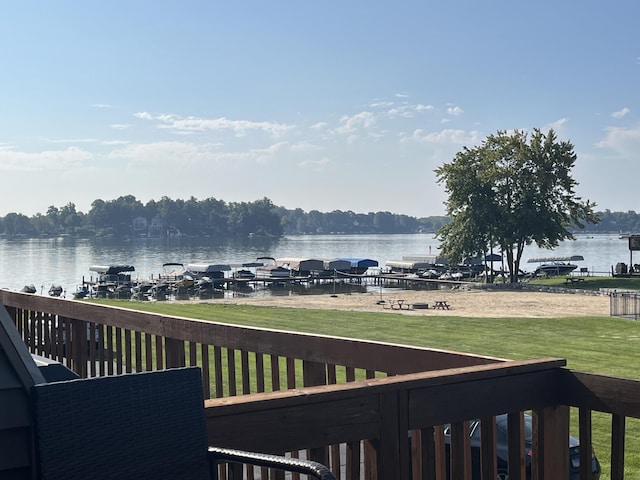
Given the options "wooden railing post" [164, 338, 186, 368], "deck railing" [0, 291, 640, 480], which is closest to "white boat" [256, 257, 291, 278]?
"wooden railing post" [164, 338, 186, 368]

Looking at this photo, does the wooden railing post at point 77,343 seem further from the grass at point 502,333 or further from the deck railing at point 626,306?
the deck railing at point 626,306

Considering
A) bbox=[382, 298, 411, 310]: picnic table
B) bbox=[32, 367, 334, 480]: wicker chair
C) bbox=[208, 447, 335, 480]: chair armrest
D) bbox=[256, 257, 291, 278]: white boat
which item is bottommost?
bbox=[256, 257, 291, 278]: white boat

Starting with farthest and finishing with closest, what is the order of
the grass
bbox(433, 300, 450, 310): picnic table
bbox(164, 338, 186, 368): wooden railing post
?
bbox(433, 300, 450, 310): picnic table < the grass < bbox(164, 338, 186, 368): wooden railing post

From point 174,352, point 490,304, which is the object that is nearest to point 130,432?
point 174,352

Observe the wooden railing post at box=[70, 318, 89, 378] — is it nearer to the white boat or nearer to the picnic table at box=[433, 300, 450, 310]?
the picnic table at box=[433, 300, 450, 310]

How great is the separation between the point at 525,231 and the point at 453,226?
5.62 meters

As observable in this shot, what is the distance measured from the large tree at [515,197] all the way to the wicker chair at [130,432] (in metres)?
52.3

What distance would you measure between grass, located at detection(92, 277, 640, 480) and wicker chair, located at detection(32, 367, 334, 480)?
727cm

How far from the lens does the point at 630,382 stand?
9.59 feet

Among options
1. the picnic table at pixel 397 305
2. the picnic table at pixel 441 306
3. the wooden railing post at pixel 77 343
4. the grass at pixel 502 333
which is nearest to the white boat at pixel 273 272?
the picnic table at pixel 397 305

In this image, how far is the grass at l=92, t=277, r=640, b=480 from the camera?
13.5m

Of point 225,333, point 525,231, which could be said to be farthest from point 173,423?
point 525,231

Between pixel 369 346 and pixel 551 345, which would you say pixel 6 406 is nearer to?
pixel 369 346

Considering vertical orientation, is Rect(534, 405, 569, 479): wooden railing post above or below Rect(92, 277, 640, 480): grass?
above
